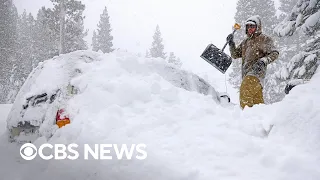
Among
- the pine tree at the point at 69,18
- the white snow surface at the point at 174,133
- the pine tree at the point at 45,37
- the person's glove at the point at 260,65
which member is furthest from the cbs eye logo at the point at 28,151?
the pine tree at the point at 45,37

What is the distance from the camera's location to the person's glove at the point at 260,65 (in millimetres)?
4922

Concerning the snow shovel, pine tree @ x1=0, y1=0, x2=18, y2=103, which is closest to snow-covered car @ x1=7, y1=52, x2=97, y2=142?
the snow shovel

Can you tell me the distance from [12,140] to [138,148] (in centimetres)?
273

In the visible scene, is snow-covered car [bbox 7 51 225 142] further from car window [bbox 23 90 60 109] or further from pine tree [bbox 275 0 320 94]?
pine tree [bbox 275 0 320 94]

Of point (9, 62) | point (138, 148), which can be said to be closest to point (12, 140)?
point (138, 148)

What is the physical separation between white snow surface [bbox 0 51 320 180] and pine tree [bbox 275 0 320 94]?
282 centimetres

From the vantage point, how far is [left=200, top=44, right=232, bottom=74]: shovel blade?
A: 234 inches

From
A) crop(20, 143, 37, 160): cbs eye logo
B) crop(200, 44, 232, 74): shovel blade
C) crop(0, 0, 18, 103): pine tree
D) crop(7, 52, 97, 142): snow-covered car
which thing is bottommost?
crop(20, 143, 37, 160): cbs eye logo

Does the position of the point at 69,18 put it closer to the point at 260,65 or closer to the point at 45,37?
the point at 45,37

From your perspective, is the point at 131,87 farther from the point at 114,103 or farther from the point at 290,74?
the point at 290,74

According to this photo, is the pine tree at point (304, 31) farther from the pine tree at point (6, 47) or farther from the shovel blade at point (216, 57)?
the pine tree at point (6, 47)

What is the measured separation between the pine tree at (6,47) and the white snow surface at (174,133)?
2303cm

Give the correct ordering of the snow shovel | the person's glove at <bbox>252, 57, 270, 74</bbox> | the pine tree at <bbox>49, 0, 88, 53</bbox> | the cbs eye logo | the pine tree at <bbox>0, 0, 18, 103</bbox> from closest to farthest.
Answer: the cbs eye logo, the person's glove at <bbox>252, 57, 270, 74</bbox>, the snow shovel, the pine tree at <bbox>49, 0, 88, 53</bbox>, the pine tree at <bbox>0, 0, 18, 103</bbox>

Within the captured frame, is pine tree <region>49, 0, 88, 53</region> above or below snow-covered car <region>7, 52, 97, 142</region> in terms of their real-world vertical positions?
above
